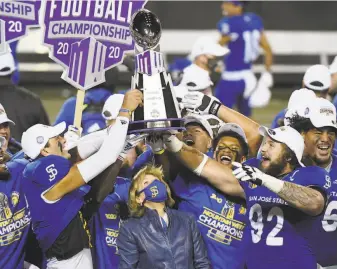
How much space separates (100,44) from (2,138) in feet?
3.26

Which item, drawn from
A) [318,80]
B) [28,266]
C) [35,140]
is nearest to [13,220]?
[28,266]

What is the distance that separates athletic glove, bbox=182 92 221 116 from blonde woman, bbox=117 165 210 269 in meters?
0.63

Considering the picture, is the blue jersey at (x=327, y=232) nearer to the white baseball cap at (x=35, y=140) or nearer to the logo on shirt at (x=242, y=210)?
the logo on shirt at (x=242, y=210)

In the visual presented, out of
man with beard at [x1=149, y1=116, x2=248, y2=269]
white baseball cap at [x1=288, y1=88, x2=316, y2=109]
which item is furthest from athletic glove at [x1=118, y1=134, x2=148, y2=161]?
white baseball cap at [x1=288, y1=88, x2=316, y2=109]

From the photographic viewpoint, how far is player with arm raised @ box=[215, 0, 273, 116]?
13.2m

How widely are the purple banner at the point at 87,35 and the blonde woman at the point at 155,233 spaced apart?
1050mm

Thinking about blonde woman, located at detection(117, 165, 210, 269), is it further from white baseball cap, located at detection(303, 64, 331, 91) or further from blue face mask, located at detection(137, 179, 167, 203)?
white baseball cap, located at detection(303, 64, 331, 91)

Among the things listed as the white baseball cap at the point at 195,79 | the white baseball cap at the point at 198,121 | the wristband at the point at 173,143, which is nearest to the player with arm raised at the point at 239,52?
the white baseball cap at the point at 195,79

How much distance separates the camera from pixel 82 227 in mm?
7012

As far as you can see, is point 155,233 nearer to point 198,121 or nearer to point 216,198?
point 216,198

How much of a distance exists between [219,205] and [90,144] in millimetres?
937

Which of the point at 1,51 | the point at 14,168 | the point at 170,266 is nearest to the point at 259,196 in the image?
the point at 170,266

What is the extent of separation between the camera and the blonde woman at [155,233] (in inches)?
259

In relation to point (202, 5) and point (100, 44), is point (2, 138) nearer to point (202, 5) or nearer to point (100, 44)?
point (100, 44)
